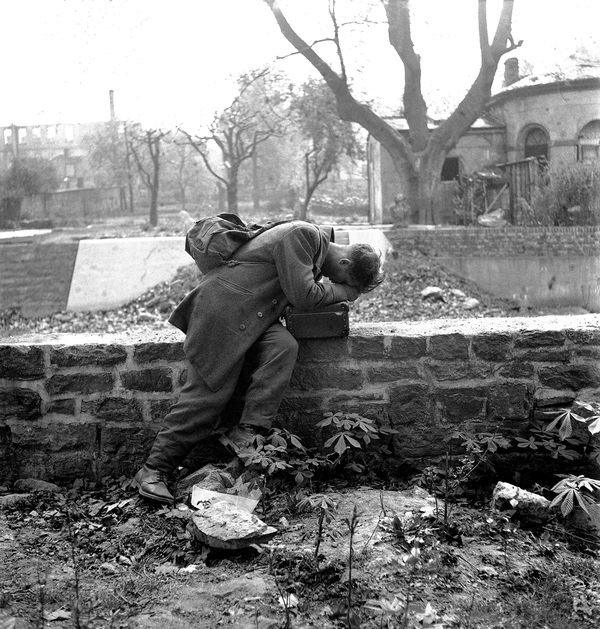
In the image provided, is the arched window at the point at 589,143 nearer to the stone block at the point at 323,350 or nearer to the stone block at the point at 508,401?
the stone block at the point at 508,401

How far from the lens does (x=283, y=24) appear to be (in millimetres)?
13688

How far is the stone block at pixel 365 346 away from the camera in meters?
4.02

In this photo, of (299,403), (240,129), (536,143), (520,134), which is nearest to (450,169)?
(520,134)

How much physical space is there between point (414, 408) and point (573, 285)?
358 inches

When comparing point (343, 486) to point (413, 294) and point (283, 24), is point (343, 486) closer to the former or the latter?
point (413, 294)

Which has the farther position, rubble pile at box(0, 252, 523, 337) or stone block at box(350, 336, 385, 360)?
rubble pile at box(0, 252, 523, 337)

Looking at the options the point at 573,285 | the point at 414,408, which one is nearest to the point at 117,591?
the point at 414,408

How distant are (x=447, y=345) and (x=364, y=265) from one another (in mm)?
608

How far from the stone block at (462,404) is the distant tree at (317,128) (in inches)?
422

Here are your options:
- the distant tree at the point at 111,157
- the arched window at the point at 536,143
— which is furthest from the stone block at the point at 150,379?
the arched window at the point at 536,143

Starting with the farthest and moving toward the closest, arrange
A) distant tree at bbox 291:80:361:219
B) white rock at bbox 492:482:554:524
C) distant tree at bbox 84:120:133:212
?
distant tree at bbox 291:80:361:219
distant tree at bbox 84:120:133:212
white rock at bbox 492:482:554:524

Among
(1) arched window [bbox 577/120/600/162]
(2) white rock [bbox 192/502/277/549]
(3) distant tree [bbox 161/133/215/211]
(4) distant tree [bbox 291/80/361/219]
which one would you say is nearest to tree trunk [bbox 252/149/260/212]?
(3) distant tree [bbox 161/133/215/211]

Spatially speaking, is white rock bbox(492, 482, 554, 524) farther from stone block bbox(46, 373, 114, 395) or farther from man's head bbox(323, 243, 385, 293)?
stone block bbox(46, 373, 114, 395)

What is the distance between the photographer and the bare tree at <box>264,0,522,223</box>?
1378 centimetres
